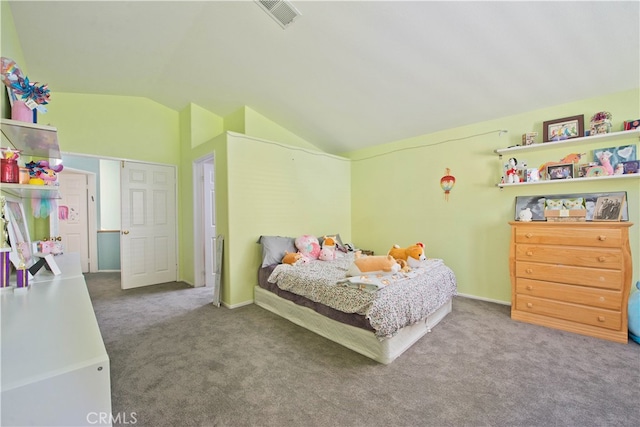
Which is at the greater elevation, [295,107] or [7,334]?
[295,107]

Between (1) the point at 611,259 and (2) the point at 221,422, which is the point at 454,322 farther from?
(2) the point at 221,422

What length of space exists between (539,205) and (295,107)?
130 inches

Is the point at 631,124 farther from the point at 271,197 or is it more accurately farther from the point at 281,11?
A: the point at 271,197

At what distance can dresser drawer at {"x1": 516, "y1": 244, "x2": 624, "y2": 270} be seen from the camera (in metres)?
2.29

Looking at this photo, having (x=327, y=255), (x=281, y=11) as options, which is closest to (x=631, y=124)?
(x=327, y=255)

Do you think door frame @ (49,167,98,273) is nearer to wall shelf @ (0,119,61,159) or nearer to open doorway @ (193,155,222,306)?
open doorway @ (193,155,222,306)

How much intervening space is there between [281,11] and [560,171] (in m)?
3.29

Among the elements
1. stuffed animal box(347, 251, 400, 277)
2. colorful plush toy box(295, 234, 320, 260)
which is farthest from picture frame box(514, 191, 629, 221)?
colorful plush toy box(295, 234, 320, 260)

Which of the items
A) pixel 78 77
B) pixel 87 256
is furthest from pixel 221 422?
pixel 87 256

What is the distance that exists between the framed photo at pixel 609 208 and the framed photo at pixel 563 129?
2.29ft

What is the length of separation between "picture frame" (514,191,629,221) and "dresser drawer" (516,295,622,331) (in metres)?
0.89

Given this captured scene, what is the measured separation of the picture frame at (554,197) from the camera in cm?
253

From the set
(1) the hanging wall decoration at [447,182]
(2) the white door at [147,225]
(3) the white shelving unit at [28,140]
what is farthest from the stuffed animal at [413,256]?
(2) the white door at [147,225]

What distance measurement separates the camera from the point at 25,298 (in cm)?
130
